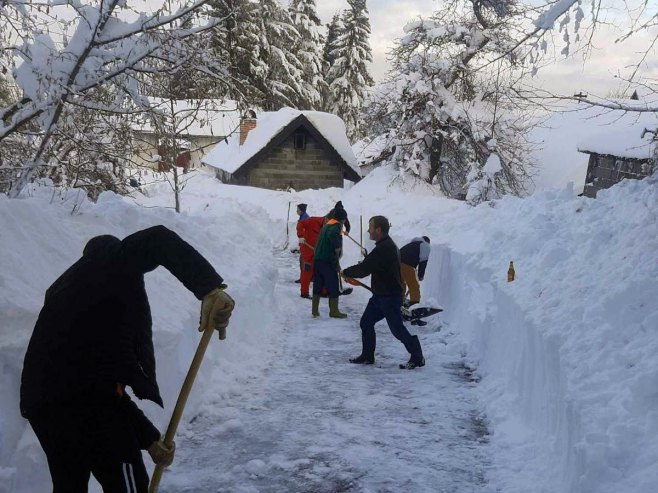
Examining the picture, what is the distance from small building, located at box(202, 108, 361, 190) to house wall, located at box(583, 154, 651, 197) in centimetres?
1291

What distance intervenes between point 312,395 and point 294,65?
4096 centimetres

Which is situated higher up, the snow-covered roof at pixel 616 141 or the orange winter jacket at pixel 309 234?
the snow-covered roof at pixel 616 141

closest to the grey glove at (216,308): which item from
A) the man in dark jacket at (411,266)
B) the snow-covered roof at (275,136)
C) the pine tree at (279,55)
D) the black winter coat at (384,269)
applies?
the black winter coat at (384,269)

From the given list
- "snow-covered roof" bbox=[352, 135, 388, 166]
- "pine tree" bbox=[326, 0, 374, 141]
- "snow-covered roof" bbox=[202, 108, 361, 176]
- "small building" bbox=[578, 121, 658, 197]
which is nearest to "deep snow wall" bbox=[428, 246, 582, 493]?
"small building" bbox=[578, 121, 658, 197]

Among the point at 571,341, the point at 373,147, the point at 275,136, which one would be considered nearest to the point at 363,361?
the point at 571,341

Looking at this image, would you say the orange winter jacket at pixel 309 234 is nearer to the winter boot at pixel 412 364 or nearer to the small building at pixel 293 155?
the winter boot at pixel 412 364

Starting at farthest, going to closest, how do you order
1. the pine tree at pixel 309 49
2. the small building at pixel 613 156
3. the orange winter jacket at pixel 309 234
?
the pine tree at pixel 309 49 → the small building at pixel 613 156 → the orange winter jacket at pixel 309 234

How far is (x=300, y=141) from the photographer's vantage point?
99.8 feet

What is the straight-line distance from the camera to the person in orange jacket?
1095 centimetres

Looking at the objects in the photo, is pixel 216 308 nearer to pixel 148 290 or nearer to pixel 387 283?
pixel 148 290

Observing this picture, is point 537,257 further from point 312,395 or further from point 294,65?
point 294,65

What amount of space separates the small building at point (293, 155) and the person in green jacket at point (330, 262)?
20281 millimetres

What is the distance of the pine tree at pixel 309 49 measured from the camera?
4481 cm

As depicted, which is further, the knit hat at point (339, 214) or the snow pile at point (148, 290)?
the knit hat at point (339, 214)
